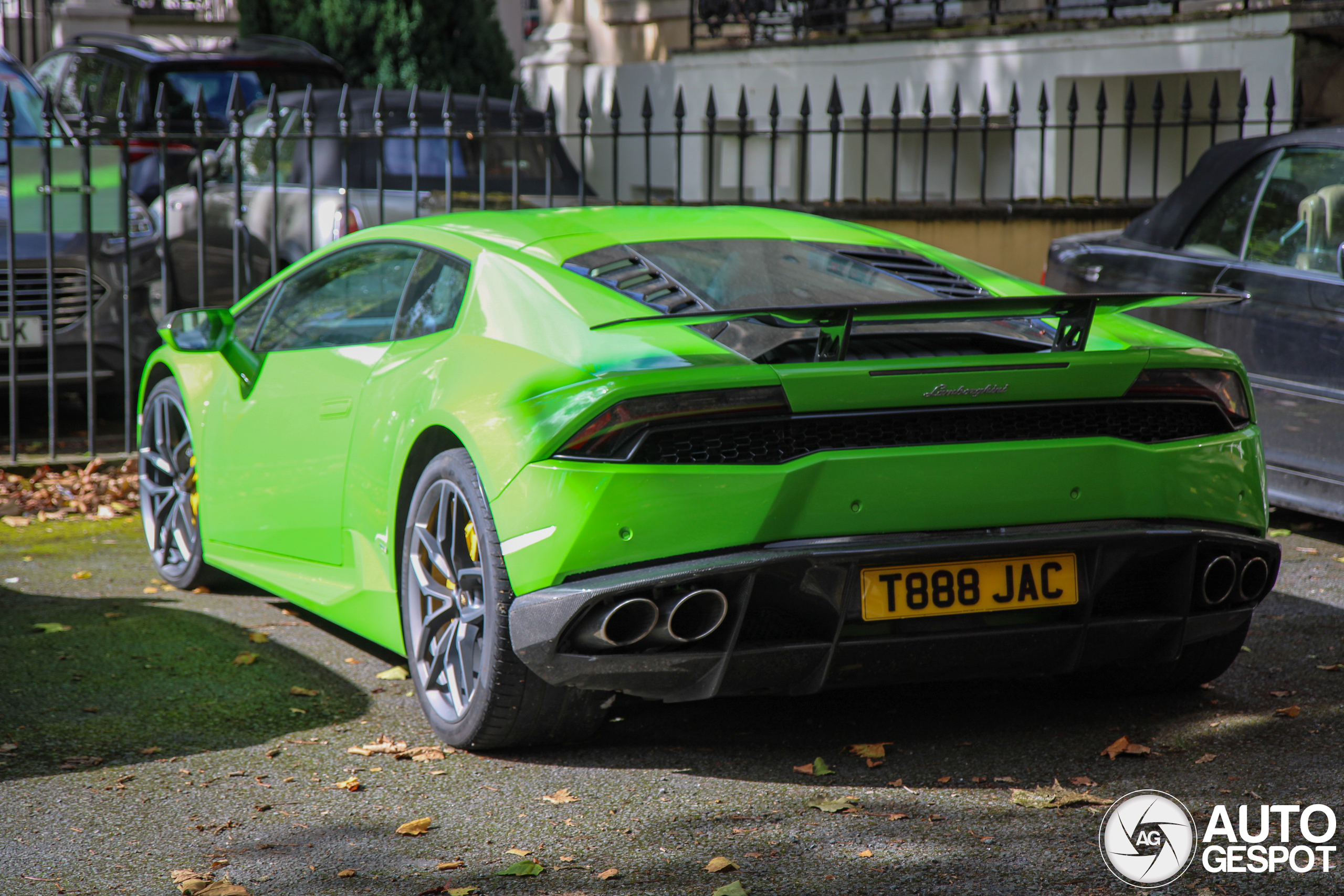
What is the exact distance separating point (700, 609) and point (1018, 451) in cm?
82

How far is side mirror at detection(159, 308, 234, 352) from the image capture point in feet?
17.4

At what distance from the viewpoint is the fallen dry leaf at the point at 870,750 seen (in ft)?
12.3

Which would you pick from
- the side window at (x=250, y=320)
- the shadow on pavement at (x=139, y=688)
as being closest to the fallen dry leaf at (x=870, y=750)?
the shadow on pavement at (x=139, y=688)

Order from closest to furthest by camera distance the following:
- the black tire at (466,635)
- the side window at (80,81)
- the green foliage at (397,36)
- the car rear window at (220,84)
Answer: the black tire at (466,635) → the car rear window at (220,84) → the side window at (80,81) → the green foliage at (397,36)

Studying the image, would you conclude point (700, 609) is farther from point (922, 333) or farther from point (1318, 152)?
point (1318, 152)

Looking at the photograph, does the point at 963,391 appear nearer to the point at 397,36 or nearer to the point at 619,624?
the point at 619,624

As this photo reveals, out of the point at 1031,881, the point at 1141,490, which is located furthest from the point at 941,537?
the point at 1031,881

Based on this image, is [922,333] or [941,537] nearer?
[941,537]

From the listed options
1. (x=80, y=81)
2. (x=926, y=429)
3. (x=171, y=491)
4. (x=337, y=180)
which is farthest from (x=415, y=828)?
(x=80, y=81)

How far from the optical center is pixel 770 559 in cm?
334

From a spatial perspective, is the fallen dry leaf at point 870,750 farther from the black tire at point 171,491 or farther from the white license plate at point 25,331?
the white license plate at point 25,331

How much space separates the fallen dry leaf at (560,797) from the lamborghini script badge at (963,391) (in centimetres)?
122

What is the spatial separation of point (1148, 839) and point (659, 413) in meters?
1.36

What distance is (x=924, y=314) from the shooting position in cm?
333
